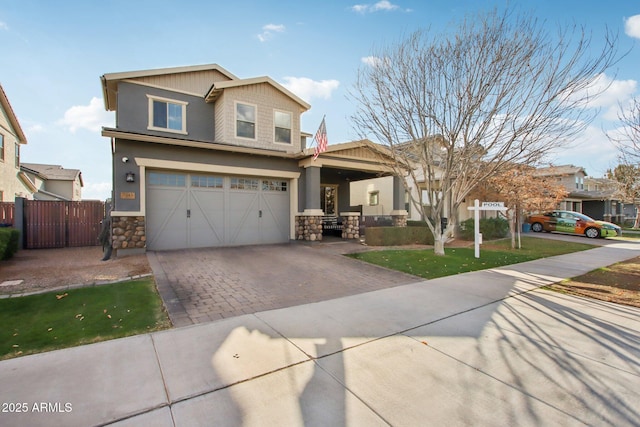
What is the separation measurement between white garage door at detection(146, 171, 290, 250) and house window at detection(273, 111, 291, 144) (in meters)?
2.23

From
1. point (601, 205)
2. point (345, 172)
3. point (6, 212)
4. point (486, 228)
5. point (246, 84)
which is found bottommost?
point (486, 228)

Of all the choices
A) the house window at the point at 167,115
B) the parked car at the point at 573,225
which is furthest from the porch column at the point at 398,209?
the parked car at the point at 573,225

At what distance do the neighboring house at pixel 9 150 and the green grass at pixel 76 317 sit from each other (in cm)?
1528

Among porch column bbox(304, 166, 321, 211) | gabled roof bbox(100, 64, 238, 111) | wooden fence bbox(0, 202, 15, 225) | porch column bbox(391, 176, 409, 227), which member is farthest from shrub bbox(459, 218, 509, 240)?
wooden fence bbox(0, 202, 15, 225)

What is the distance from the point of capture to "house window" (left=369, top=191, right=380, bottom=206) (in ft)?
66.5

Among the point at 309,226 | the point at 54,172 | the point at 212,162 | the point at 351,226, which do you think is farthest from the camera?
the point at 54,172

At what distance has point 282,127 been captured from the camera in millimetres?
13688

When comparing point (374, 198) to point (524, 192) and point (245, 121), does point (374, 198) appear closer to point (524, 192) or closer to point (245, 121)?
point (524, 192)

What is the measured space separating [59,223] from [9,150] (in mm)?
10072

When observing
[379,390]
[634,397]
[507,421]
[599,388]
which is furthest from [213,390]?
[634,397]

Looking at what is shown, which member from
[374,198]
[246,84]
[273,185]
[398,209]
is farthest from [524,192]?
[246,84]

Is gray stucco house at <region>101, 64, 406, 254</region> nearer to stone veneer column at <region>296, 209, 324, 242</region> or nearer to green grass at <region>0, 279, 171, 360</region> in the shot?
stone veneer column at <region>296, 209, 324, 242</region>

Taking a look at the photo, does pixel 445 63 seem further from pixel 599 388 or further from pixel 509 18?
pixel 599 388

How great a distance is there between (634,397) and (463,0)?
9.42 metres
